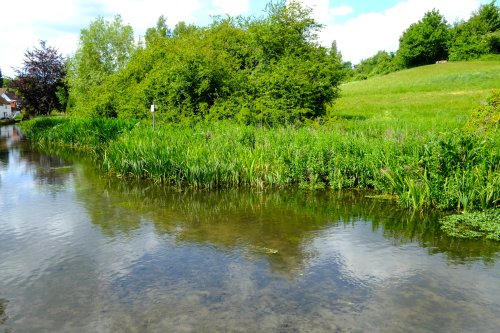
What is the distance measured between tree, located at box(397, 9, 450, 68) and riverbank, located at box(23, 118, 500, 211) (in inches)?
2518

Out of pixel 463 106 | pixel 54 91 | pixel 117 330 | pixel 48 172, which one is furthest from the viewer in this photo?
pixel 54 91

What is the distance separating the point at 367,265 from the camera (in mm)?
6629

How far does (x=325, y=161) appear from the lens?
11531 millimetres

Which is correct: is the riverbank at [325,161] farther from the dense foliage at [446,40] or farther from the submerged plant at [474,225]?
the dense foliage at [446,40]

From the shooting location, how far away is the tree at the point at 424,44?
69875 mm

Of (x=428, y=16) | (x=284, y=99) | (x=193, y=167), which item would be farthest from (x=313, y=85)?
(x=428, y=16)

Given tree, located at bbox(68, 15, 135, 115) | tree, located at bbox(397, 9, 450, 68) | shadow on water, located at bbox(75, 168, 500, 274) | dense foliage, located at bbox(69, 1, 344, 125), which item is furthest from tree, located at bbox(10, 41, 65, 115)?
tree, located at bbox(397, 9, 450, 68)

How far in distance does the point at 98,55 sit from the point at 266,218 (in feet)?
95.2

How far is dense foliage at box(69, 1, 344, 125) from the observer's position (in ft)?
57.5

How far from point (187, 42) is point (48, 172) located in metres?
11.7

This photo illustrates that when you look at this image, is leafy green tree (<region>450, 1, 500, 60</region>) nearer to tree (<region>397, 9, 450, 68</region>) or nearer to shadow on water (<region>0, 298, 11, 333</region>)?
tree (<region>397, 9, 450, 68</region>)

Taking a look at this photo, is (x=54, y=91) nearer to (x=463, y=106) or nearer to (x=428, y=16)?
(x=463, y=106)

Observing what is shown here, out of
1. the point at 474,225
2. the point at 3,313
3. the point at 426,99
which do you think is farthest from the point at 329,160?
the point at 426,99

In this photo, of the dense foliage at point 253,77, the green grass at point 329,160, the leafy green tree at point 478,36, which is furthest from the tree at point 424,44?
the green grass at point 329,160
